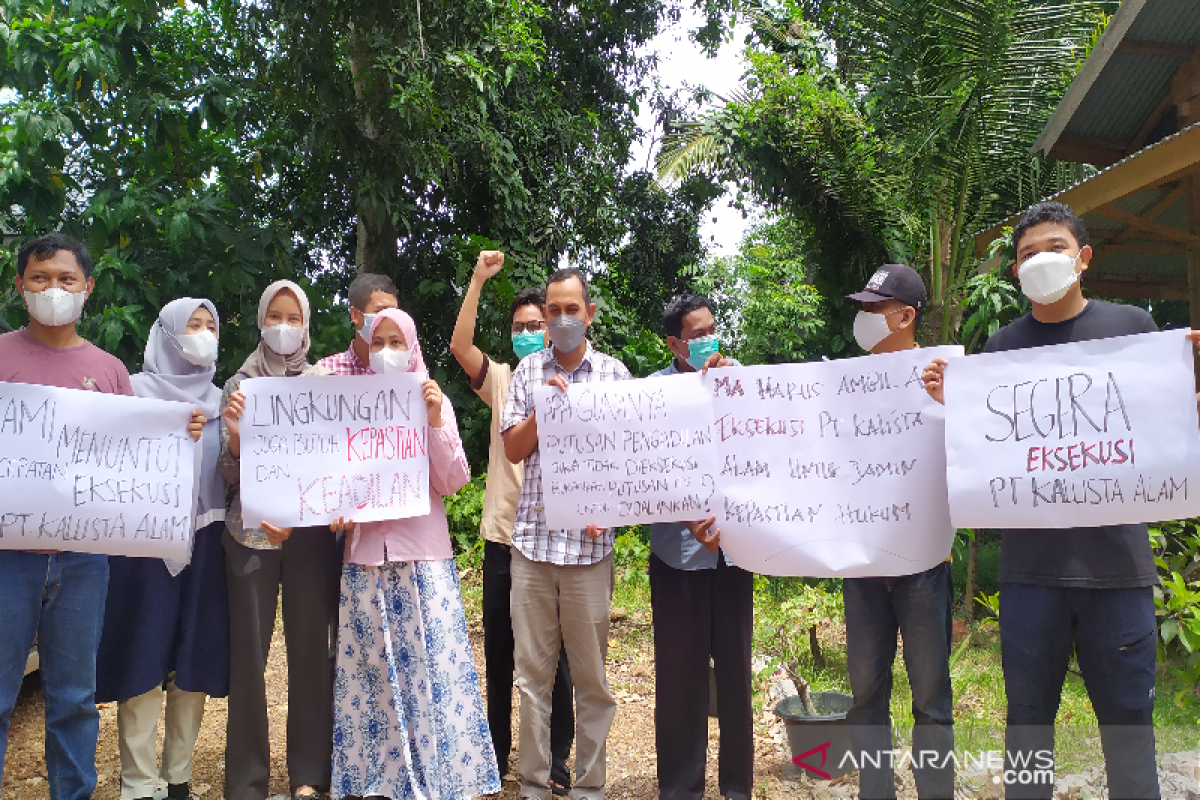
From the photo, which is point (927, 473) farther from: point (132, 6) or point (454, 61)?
point (454, 61)

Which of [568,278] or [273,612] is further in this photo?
[273,612]

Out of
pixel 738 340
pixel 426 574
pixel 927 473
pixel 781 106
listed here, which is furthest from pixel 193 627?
pixel 738 340

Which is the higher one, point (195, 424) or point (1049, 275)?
point (1049, 275)

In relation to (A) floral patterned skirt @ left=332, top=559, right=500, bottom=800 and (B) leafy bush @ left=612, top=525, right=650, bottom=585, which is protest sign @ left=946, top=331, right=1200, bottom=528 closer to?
(A) floral patterned skirt @ left=332, top=559, right=500, bottom=800

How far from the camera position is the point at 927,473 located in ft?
9.62

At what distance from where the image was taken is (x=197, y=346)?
332 centimetres

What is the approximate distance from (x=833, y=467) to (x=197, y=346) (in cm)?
239

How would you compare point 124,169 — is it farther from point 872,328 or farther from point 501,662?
point 872,328

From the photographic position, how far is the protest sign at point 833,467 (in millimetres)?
2916

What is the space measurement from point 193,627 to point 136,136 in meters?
A: 4.79

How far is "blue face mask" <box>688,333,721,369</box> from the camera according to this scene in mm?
3258

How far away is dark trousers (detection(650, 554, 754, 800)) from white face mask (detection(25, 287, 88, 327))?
7.38 ft

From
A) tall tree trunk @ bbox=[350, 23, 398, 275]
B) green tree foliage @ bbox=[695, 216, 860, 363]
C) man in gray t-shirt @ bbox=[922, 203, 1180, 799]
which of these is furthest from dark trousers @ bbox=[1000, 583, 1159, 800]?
green tree foliage @ bbox=[695, 216, 860, 363]

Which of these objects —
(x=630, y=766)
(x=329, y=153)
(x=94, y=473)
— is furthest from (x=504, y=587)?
(x=329, y=153)
